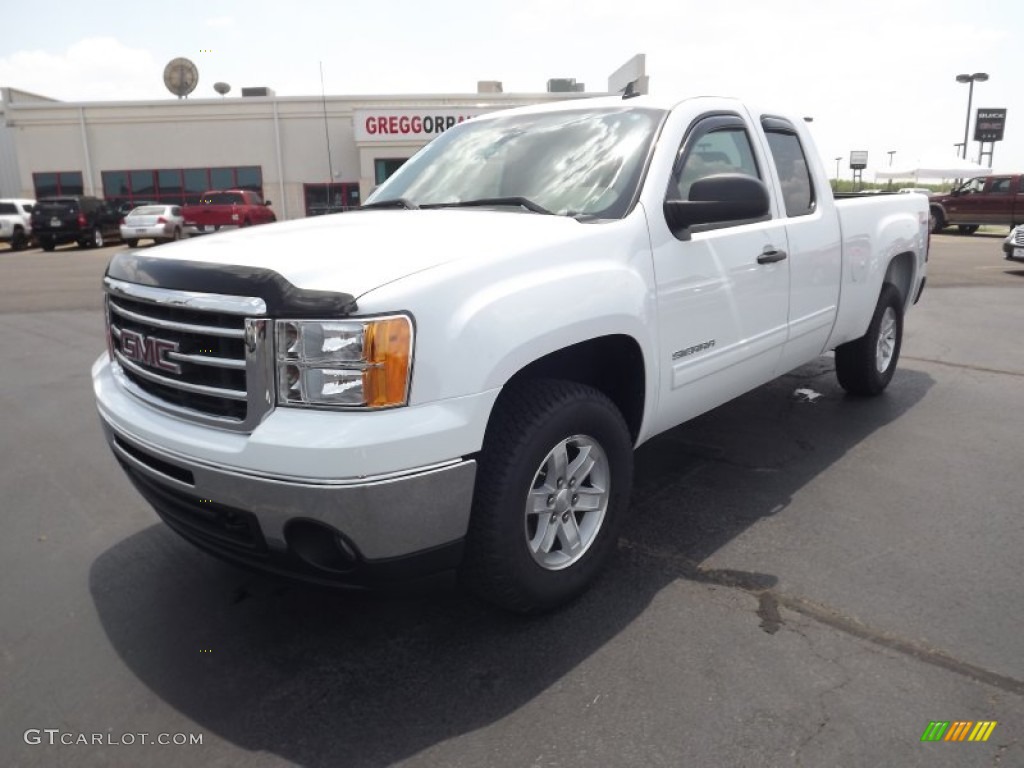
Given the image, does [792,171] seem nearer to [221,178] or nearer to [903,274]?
[903,274]

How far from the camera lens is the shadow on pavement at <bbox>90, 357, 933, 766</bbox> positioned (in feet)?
7.98

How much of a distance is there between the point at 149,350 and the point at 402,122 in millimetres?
30323

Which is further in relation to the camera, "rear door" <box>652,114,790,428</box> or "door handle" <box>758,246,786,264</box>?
"door handle" <box>758,246,786,264</box>

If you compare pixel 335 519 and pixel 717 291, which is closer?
pixel 335 519

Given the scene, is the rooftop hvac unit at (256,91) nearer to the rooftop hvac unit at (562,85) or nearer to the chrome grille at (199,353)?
the rooftop hvac unit at (562,85)

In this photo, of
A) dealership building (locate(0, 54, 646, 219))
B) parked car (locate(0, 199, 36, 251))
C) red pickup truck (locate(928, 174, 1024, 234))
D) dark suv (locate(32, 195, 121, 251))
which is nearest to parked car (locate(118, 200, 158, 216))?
dealership building (locate(0, 54, 646, 219))

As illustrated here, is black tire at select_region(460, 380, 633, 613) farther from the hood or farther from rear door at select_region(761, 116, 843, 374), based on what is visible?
rear door at select_region(761, 116, 843, 374)

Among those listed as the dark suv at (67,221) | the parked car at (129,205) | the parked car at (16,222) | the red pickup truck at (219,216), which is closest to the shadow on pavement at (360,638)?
the red pickup truck at (219,216)

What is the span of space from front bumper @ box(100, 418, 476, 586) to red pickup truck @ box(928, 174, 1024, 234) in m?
27.2

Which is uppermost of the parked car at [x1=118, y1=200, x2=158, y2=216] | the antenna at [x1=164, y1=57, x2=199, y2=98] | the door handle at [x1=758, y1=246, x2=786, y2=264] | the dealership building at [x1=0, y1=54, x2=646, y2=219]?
the antenna at [x1=164, y1=57, x2=199, y2=98]

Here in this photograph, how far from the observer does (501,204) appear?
3445mm

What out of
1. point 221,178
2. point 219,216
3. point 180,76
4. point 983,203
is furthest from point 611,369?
point 180,76

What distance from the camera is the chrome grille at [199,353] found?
2383mm

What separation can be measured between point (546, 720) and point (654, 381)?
141 cm
